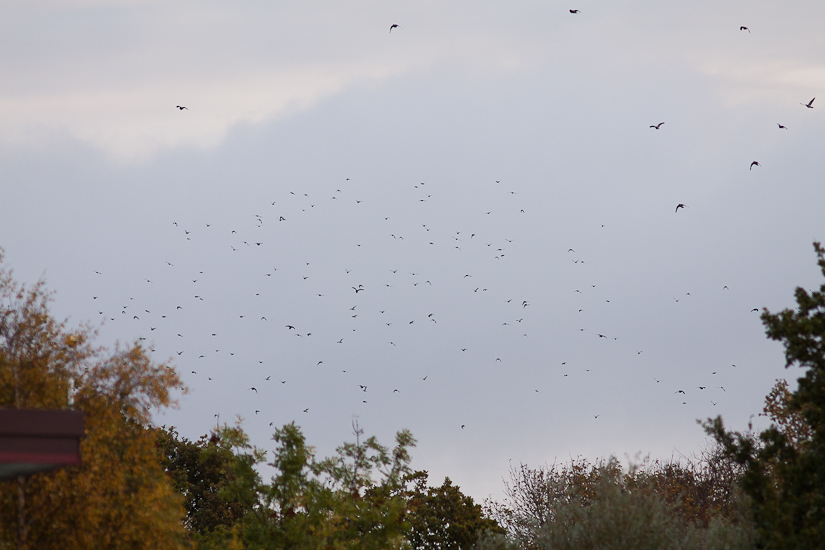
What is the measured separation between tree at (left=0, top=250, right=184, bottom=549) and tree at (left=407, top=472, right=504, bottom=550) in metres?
20.4

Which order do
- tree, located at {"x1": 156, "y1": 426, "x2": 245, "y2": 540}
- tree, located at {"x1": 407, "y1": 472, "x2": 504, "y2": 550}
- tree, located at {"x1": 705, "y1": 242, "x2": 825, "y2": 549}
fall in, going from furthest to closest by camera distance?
tree, located at {"x1": 156, "y1": 426, "x2": 245, "y2": 540} → tree, located at {"x1": 407, "y1": 472, "x2": 504, "y2": 550} → tree, located at {"x1": 705, "y1": 242, "x2": 825, "y2": 549}

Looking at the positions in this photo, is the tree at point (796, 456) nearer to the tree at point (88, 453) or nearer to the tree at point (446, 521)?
the tree at point (88, 453)

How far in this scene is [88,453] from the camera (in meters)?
18.4

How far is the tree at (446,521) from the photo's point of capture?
39625mm

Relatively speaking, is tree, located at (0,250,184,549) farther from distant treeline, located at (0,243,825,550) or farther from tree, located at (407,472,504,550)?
tree, located at (407,472,504,550)

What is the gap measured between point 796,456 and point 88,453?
1489cm

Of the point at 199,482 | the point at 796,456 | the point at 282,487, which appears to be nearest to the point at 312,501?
the point at 282,487

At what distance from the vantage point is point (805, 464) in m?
17.1

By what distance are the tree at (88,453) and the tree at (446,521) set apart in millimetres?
20404

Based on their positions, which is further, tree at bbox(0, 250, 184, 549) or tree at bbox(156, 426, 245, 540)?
tree at bbox(156, 426, 245, 540)

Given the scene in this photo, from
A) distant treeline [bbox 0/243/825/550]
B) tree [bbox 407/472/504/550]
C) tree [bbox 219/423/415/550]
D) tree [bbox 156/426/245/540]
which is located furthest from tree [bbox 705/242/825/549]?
tree [bbox 156/426/245/540]

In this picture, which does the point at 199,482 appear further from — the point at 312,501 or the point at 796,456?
the point at 796,456

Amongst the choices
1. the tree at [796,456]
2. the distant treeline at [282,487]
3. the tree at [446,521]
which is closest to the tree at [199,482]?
the tree at [446,521]

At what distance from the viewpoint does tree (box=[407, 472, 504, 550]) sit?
39.6m
